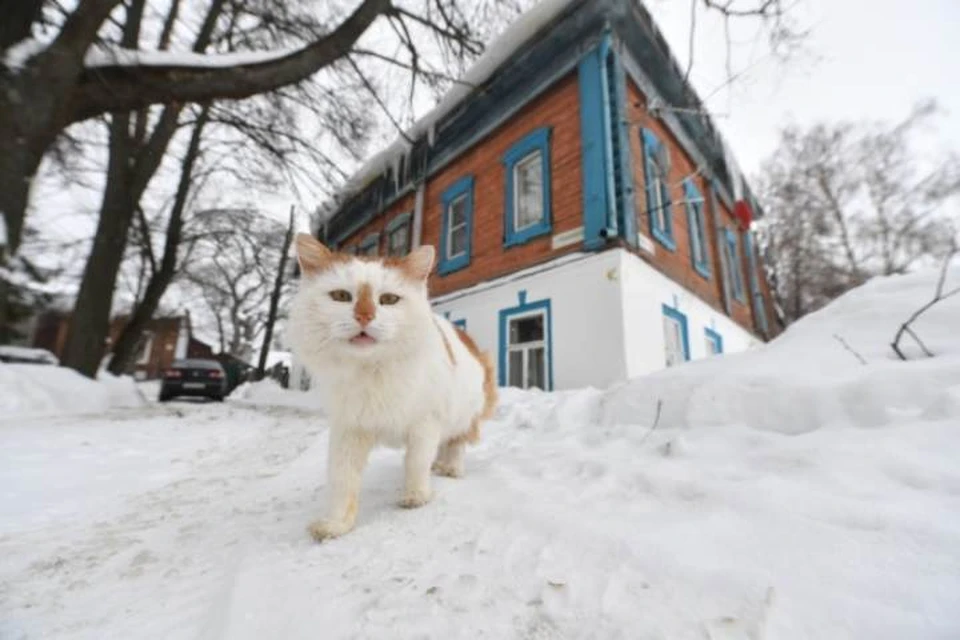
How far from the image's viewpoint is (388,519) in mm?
1572

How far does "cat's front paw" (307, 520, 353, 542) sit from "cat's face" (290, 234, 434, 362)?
0.62m

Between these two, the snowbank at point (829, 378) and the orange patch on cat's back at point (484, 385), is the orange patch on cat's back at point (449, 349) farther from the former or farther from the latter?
the snowbank at point (829, 378)

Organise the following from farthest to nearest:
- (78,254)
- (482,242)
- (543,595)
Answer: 1. (78,254)
2. (482,242)
3. (543,595)

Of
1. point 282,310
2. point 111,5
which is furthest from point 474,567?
point 282,310

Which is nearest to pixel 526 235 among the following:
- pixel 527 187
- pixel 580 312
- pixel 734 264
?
pixel 527 187

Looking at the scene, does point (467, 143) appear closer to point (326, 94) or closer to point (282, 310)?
point (326, 94)

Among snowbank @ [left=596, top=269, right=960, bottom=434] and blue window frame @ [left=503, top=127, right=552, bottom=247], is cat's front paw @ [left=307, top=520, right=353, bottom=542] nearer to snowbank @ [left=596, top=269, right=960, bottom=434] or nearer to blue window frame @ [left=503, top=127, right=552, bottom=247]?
snowbank @ [left=596, top=269, right=960, bottom=434]

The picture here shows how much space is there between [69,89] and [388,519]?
472 cm

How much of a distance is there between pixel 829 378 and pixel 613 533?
61.2 inches

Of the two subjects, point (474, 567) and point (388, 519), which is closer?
point (474, 567)

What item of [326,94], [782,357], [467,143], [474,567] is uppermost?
[467,143]

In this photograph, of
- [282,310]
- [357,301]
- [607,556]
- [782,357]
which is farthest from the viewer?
[282,310]

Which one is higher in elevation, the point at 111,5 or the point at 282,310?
the point at 282,310

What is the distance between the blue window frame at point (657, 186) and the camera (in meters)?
6.98
